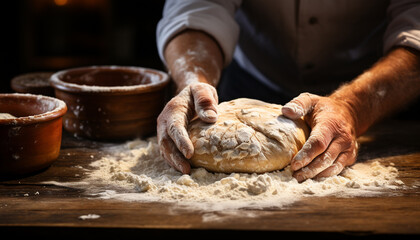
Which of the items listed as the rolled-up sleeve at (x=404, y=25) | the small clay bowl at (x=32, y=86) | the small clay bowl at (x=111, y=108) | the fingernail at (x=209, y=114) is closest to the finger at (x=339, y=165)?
the fingernail at (x=209, y=114)

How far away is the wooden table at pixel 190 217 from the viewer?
92 cm

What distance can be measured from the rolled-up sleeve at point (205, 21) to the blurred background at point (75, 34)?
1723mm

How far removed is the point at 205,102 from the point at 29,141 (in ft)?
1.76

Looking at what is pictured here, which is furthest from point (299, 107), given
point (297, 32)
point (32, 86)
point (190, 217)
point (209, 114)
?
point (32, 86)

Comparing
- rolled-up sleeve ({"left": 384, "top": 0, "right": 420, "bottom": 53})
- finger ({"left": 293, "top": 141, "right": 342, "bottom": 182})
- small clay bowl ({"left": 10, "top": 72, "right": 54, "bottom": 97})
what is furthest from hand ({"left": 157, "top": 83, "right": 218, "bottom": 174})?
rolled-up sleeve ({"left": 384, "top": 0, "right": 420, "bottom": 53})

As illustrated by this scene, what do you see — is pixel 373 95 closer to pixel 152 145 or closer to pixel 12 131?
pixel 152 145

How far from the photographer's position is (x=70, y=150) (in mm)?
1521

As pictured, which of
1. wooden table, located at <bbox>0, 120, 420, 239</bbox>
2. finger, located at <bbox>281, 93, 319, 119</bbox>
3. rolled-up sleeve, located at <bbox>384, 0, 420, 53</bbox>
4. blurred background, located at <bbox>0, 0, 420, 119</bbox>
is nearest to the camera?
wooden table, located at <bbox>0, 120, 420, 239</bbox>

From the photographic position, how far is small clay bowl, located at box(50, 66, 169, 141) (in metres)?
1.55

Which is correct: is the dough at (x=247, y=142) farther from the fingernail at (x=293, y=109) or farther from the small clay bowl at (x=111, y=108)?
the small clay bowl at (x=111, y=108)

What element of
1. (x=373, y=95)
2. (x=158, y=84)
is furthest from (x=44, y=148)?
(x=373, y=95)

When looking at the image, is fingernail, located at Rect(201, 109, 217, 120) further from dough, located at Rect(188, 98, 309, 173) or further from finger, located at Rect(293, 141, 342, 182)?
finger, located at Rect(293, 141, 342, 182)

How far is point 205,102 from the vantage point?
1.32 metres

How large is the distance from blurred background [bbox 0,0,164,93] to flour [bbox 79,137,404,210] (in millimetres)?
2427
